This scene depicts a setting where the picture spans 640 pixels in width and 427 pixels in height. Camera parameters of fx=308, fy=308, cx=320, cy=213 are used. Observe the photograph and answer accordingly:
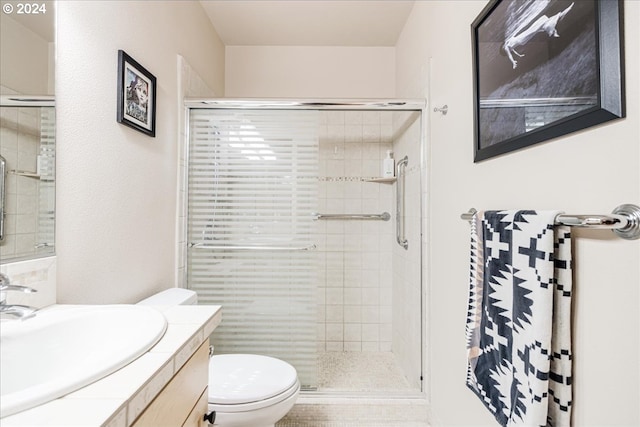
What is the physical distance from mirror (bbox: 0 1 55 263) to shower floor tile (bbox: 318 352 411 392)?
64.0 inches

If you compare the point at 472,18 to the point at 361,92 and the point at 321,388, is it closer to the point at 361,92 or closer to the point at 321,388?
the point at 361,92

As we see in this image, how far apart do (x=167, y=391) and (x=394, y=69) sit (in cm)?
281

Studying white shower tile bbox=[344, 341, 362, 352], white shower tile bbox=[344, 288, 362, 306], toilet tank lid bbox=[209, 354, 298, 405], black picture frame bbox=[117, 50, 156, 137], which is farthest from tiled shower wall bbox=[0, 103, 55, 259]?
white shower tile bbox=[344, 341, 362, 352]

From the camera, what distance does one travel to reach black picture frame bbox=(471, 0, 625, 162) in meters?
0.64

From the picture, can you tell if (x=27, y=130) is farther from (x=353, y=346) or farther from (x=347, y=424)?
(x=353, y=346)

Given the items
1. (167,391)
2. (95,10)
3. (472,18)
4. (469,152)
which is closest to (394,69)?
(472,18)

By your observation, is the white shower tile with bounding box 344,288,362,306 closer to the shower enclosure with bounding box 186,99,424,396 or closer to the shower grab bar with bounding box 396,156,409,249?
the shower grab bar with bounding box 396,156,409,249

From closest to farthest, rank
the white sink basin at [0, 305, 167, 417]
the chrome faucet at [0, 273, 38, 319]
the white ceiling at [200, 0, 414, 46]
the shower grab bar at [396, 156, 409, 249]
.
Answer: the white sink basin at [0, 305, 167, 417] → the chrome faucet at [0, 273, 38, 319] → the white ceiling at [200, 0, 414, 46] → the shower grab bar at [396, 156, 409, 249]

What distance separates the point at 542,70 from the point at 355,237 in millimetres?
→ 1981

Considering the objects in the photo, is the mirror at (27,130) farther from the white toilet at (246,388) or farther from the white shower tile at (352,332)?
the white shower tile at (352,332)

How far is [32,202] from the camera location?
2.93ft

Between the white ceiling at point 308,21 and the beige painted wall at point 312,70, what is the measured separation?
0.06 metres

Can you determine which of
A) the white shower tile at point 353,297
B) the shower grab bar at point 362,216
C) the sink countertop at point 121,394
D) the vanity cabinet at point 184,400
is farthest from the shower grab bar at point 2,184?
the white shower tile at point 353,297

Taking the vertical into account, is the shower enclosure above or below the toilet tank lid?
above
